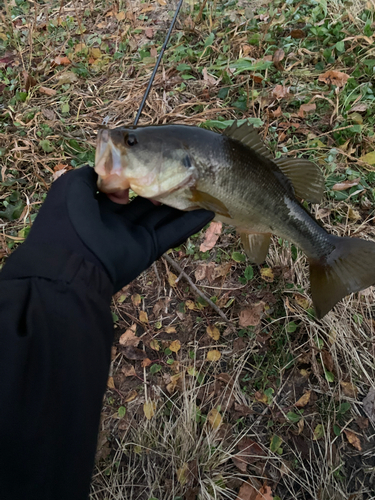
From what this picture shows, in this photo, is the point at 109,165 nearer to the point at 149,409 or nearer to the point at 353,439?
the point at 149,409

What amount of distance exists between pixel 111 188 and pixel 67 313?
687mm

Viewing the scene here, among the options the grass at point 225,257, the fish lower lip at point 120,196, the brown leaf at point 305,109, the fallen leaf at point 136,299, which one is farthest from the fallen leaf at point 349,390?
the brown leaf at point 305,109

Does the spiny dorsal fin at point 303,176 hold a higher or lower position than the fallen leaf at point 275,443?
higher

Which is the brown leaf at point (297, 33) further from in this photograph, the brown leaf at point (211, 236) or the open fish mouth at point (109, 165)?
the open fish mouth at point (109, 165)

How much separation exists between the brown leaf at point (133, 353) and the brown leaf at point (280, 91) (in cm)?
277

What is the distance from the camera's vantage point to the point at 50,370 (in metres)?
1.08

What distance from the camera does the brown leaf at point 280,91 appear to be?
3.32 metres

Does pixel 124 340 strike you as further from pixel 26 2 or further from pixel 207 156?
pixel 26 2

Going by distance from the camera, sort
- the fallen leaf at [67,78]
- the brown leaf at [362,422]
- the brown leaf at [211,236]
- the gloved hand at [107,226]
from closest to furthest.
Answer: the gloved hand at [107,226] < the brown leaf at [362,422] < the brown leaf at [211,236] < the fallen leaf at [67,78]

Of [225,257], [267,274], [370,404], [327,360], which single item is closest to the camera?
[370,404]

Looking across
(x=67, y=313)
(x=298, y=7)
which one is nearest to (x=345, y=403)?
(x=67, y=313)

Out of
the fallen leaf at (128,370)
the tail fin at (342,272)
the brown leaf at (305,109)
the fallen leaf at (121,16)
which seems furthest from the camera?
the fallen leaf at (121,16)

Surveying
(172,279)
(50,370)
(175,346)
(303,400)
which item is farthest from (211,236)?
(50,370)

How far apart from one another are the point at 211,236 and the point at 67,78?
2.77 m
